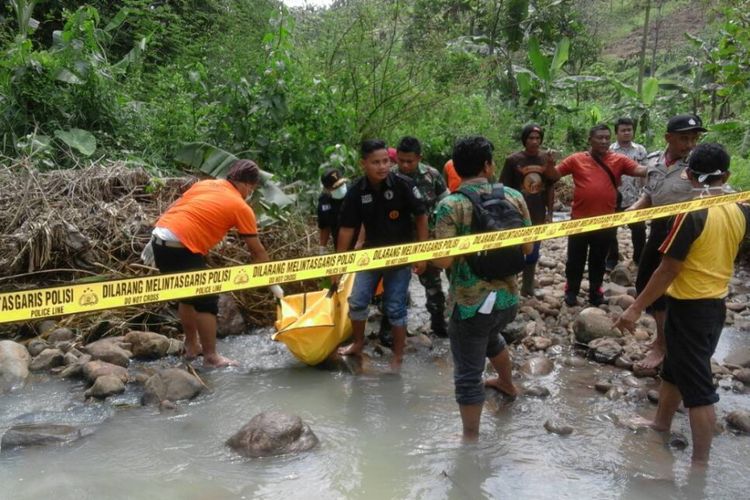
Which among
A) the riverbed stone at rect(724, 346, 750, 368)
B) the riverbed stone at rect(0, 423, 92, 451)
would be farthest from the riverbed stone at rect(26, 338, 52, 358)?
the riverbed stone at rect(724, 346, 750, 368)

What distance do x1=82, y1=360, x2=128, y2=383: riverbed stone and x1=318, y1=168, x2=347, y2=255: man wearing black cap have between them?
1799 mm

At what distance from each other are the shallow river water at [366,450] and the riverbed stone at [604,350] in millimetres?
218

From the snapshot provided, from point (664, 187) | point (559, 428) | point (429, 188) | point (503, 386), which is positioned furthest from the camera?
point (429, 188)

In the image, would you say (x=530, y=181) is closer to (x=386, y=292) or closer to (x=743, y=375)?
(x=386, y=292)

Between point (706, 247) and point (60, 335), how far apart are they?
5.08 meters

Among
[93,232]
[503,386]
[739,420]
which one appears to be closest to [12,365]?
[93,232]

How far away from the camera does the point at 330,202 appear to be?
213 inches

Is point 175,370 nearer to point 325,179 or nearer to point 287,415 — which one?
point 287,415

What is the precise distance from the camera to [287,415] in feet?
12.9

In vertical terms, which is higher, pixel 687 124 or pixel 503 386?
pixel 687 124

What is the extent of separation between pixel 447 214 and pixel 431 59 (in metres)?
7.20

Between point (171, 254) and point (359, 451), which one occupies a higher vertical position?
point (171, 254)

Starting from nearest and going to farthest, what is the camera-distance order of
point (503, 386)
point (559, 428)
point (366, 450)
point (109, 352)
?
point (366, 450), point (559, 428), point (503, 386), point (109, 352)

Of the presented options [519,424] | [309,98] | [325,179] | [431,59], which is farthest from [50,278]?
[431,59]
